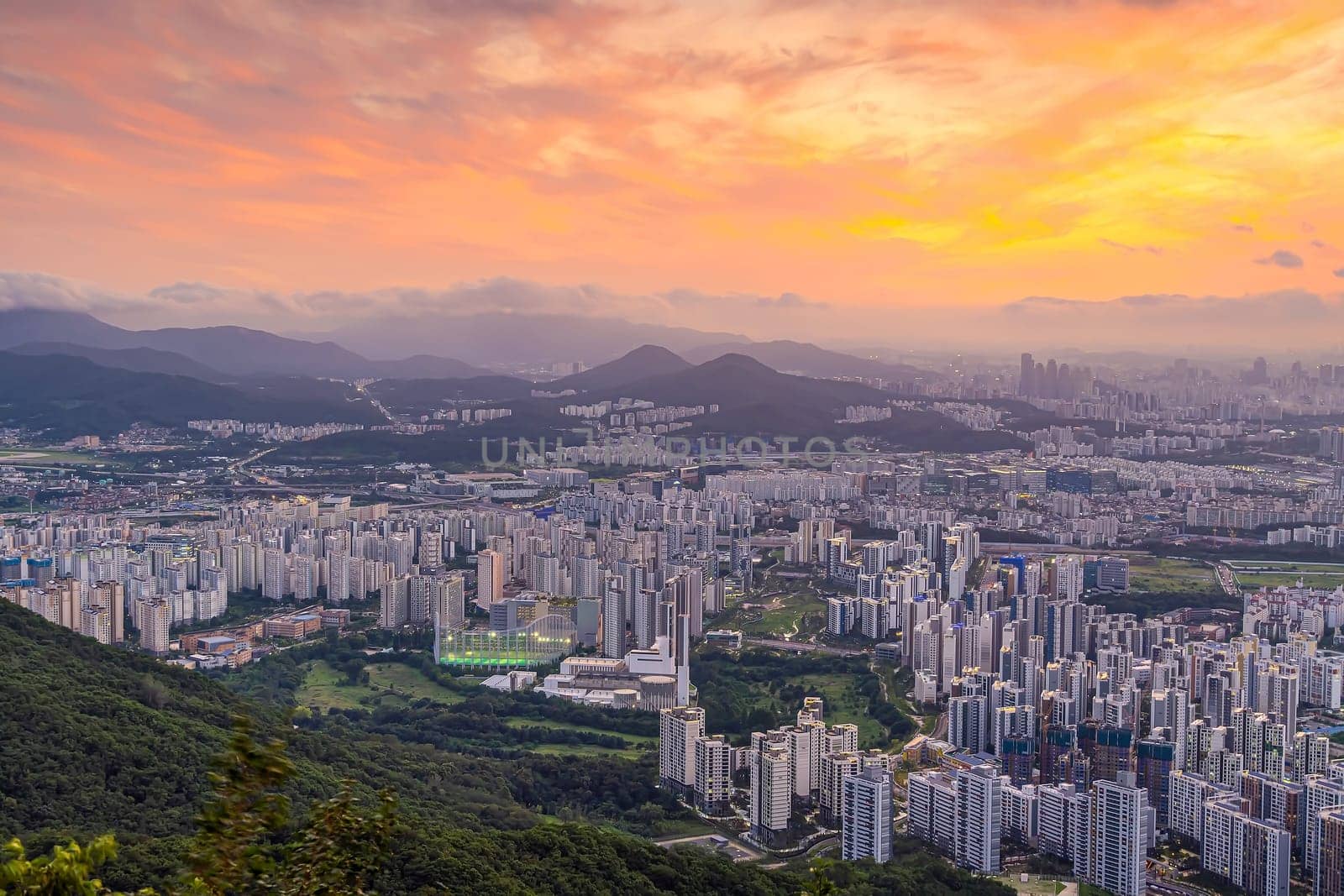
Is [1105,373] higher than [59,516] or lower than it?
higher

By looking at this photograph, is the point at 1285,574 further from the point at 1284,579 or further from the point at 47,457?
the point at 47,457

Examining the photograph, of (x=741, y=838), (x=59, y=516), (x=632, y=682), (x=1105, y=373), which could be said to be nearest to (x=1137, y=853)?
(x=741, y=838)

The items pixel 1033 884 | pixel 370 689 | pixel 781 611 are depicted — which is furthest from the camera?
pixel 781 611

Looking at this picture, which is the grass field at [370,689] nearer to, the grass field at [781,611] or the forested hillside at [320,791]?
the forested hillside at [320,791]

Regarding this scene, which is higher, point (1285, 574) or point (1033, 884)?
point (1285, 574)

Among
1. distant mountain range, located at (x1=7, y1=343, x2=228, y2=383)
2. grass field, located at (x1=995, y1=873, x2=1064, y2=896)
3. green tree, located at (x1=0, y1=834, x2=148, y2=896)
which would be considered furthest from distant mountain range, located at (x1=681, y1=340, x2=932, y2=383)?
green tree, located at (x1=0, y1=834, x2=148, y2=896)

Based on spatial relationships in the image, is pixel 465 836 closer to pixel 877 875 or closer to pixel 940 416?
pixel 877 875

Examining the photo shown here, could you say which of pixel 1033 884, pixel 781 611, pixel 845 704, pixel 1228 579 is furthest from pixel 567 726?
pixel 1228 579

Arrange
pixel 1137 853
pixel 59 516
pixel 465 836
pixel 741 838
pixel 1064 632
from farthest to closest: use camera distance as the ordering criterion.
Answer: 1. pixel 59 516
2. pixel 1064 632
3. pixel 741 838
4. pixel 1137 853
5. pixel 465 836

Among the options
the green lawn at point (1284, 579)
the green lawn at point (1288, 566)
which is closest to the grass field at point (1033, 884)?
the green lawn at point (1284, 579)
